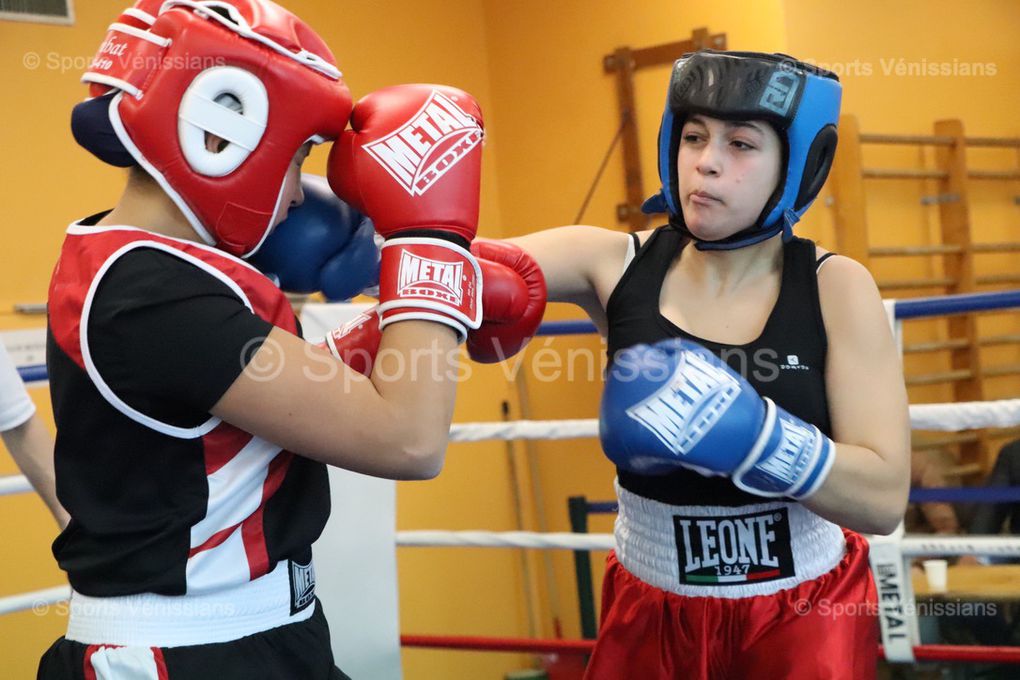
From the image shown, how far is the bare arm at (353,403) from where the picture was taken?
984 millimetres

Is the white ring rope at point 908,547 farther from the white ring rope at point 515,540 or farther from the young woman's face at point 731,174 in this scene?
the young woman's face at point 731,174

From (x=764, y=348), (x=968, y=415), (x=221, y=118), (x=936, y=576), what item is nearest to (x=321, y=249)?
(x=221, y=118)

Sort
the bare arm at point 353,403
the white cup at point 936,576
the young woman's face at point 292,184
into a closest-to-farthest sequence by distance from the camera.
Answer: the bare arm at point 353,403
the young woman's face at point 292,184
the white cup at point 936,576

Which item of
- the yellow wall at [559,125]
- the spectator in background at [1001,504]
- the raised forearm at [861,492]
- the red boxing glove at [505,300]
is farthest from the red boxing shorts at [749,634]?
the yellow wall at [559,125]

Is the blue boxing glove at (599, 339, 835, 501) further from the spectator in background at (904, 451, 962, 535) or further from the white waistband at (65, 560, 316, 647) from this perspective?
the spectator in background at (904, 451, 962, 535)

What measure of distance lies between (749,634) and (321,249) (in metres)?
0.68

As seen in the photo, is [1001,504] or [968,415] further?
[1001,504]

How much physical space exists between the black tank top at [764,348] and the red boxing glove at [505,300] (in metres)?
0.13

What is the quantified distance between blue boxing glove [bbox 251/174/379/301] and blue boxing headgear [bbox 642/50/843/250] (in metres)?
0.41

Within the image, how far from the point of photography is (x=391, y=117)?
1128 mm

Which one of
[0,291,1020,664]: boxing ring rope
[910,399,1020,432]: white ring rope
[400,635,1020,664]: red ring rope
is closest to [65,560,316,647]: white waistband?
[0,291,1020,664]: boxing ring rope

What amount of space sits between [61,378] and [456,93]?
0.50m

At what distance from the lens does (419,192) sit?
1.09 metres

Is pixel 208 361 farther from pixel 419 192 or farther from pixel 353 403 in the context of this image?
pixel 419 192
